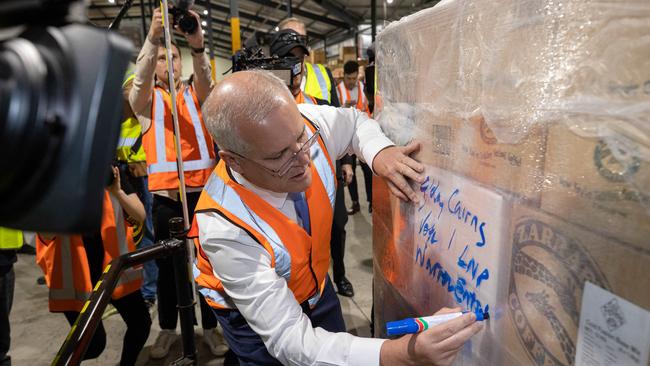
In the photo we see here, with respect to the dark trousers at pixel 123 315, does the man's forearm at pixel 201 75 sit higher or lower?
higher

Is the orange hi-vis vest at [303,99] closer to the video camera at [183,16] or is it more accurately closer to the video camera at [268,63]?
the video camera at [268,63]

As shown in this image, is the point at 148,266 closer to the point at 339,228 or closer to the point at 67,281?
the point at 67,281

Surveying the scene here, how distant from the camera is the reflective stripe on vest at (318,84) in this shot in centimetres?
256

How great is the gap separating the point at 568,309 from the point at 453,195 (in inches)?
11.1

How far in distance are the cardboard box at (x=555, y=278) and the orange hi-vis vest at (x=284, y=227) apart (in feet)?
1.80

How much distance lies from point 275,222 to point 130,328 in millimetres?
1217

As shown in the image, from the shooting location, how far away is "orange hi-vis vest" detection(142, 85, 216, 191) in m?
1.98

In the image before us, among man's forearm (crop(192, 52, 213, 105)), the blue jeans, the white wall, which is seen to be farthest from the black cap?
the white wall

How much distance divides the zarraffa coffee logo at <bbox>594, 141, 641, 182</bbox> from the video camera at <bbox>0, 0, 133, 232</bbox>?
1.72ft

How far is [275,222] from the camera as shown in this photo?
1013 millimetres

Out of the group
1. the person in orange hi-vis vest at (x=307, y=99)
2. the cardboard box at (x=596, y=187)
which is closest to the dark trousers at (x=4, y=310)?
the person in orange hi-vis vest at (x=307, y=99)

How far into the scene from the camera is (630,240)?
0.45 meters

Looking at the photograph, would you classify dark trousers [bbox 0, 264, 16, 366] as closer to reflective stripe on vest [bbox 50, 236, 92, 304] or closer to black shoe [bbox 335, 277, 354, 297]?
reflective stripe on vest [bbox 50, 236, 92, 304]

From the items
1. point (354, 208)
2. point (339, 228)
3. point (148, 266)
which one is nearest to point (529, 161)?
point (339, 228)
